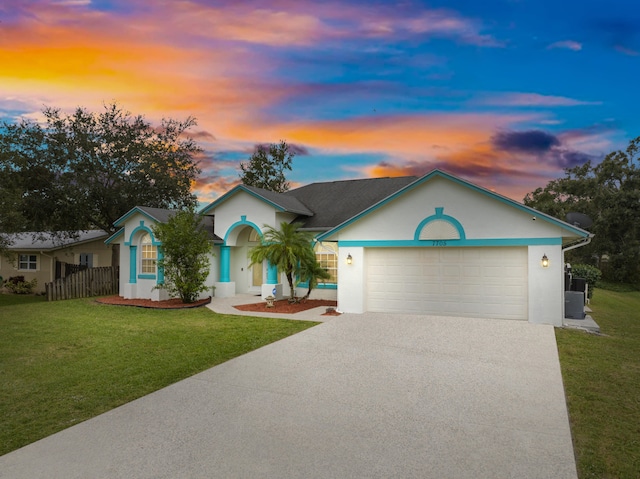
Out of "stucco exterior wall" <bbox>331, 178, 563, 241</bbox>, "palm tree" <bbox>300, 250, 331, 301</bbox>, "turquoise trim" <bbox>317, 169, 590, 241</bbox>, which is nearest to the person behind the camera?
"turquoise trim" <bbox>317, 169, 590, 241</bbox>

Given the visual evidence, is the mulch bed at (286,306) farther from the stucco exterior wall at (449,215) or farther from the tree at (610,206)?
the tree at (610,206)

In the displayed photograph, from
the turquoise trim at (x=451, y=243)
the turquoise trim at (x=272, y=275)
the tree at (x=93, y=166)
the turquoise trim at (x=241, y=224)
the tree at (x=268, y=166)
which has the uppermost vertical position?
the tree at (x=268, y=166)

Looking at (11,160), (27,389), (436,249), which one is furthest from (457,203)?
(11,160)

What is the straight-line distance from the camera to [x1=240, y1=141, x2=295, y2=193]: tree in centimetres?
4253

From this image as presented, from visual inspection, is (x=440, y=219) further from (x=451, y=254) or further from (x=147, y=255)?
(x=147, y=255)

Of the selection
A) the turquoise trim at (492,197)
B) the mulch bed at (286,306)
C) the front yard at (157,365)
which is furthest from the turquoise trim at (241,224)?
the turquoise trim at (492,197)

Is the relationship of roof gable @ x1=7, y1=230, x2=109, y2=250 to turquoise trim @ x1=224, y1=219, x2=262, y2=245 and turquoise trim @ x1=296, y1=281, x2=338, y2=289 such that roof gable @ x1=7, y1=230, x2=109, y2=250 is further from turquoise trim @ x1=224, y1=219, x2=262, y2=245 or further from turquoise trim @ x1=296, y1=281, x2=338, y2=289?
turquoise trim @ x1=296, y1=281, x2=338, y2=289

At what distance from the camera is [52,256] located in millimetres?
24734

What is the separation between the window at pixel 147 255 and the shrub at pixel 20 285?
33.9 ft

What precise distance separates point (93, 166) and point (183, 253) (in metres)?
12.3

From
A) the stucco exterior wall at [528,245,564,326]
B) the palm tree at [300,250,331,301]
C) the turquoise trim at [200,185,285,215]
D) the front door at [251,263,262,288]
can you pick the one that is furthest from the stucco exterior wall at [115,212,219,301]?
the stucco exterior wall at [528,245,564,326]

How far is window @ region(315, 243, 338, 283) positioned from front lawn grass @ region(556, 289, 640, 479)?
859 centimetres

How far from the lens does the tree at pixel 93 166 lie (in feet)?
77.4

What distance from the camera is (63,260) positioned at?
82.3ft
